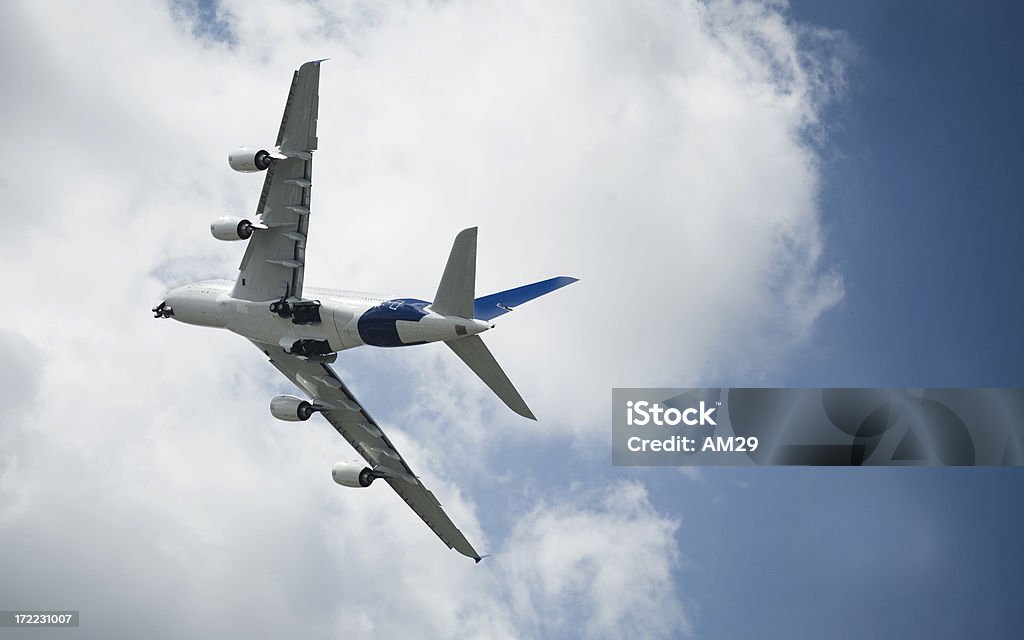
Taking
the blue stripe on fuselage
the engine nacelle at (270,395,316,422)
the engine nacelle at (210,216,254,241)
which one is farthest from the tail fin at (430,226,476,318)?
the engine nacelle at (270,395,316,422)

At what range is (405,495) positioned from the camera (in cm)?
8050

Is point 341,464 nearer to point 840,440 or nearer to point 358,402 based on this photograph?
point 358,402

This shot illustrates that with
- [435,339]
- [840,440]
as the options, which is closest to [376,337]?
[435,339]

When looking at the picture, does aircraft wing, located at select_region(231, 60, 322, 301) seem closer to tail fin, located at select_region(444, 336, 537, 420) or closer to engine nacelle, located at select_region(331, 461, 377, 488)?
tail fin, located at select_region(444, 336, 537, 420)

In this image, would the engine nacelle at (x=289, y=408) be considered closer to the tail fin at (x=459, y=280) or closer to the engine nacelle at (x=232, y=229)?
the engine nacelle at (x=232, y=229)

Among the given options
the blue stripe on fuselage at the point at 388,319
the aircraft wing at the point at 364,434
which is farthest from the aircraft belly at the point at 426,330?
the aircraft wing at the point at 364,434

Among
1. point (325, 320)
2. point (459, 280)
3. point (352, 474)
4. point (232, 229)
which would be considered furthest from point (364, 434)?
point (459, 280)

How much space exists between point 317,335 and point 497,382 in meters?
9.14

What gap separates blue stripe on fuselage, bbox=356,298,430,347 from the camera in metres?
65.9

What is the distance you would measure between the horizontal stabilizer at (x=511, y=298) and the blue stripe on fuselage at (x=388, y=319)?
2378mm

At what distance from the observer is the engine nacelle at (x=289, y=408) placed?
245 feet

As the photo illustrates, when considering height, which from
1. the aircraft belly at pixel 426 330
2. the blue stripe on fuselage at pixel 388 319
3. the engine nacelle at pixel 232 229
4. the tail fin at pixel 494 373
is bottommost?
the tail fin at pixel 494 373

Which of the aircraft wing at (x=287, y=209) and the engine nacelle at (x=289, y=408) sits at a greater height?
the aircraft wing at (x=287, y=209)

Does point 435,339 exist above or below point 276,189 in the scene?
below
